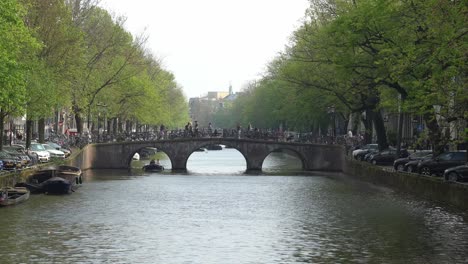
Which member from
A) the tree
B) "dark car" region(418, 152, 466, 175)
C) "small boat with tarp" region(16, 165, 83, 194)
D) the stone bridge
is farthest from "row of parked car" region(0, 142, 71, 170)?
"dark car" region(418, 152, 466, 175)

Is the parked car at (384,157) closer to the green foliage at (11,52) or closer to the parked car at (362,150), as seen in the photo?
the parked car at (362,150)

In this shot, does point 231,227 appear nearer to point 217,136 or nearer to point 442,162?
point 442,162

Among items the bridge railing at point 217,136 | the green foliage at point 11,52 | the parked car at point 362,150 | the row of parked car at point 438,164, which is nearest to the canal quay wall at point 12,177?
the green foliage at point 11,52

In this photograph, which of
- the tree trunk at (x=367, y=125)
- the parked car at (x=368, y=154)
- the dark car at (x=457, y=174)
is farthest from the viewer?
the tree trunk at (x=367, y=125)

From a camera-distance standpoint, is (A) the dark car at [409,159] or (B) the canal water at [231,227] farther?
(A) the dark car at [409,159]

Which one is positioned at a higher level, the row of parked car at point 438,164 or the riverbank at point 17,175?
the row of parked car at point 438,164

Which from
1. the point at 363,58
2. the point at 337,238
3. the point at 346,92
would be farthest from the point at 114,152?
the point at 337,238

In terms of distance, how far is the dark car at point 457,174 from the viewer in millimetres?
45906

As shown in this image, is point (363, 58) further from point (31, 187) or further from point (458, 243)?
point (458, 243)

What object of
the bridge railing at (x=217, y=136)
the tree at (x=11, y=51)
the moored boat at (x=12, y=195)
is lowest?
the moored boat at (x=12, y=195)

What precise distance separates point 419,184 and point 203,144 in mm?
47440

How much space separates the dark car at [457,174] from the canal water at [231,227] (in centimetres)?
184

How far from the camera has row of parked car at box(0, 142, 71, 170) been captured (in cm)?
5247

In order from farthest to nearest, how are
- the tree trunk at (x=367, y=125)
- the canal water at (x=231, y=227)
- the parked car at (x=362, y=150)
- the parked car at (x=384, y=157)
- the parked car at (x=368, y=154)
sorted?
the parked car at (x=362, y=150)
the tree trunk at (x=367, y=125)
the parked car at (x=368, y=154)
the parked car at (x=384, y=157)
the canal water at (x=231, y=227)
